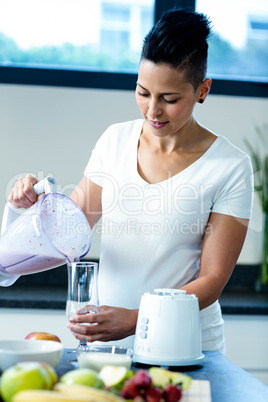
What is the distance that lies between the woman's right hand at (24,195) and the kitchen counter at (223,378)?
0.38 metres

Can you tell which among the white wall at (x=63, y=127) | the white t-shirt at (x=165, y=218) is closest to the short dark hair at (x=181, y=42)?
the white t-shirt at (x=165, y=218)

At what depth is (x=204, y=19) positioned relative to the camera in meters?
1.43

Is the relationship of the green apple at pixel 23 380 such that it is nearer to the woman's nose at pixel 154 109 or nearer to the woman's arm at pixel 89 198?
the woman's nose at pixel 154 109

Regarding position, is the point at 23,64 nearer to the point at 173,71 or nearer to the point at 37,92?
the point at 37,92

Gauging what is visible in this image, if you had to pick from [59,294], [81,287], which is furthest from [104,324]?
[59,294]

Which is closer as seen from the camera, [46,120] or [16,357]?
[16,357]

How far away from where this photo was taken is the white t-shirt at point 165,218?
1.53m

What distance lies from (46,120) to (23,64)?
0.28m

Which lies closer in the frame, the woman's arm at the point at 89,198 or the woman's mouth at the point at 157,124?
the woman's mouth at the point at 157,124

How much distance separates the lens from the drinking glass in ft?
3.92

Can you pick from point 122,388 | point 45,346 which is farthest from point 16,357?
point 122,388

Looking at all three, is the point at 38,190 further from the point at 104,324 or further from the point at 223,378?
the point at 223,378

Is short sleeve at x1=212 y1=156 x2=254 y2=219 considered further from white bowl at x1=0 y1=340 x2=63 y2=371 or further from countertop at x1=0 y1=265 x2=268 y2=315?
countertop at x1=0 y1=265 x2=268 y2=315

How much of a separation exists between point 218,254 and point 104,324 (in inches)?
15.2
